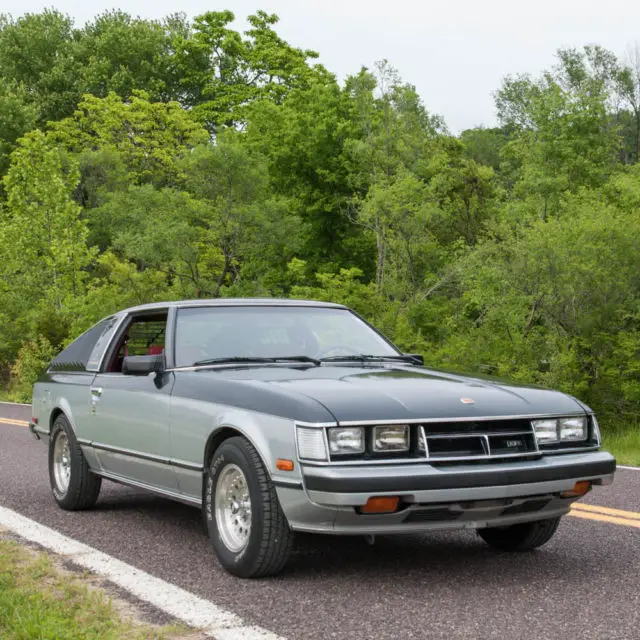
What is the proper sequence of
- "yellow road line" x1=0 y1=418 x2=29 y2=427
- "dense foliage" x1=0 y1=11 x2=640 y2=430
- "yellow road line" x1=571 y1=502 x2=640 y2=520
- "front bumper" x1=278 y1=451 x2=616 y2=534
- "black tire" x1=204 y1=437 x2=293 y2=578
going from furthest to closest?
"dense foliage" x1=0 y1=11 x2=640 y2=430 → "yellow road line" x1=0 y1=418 x2=29 y2=427 → "yellow road line" x1=571 y1=502 x2=640 y2=520 → "black tire" x1=204 y1=437 x2=293 y2=578 → "front bumper" x1=278 y1=451 x2=616 y2=534

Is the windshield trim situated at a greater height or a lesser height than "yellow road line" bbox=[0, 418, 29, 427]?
greater

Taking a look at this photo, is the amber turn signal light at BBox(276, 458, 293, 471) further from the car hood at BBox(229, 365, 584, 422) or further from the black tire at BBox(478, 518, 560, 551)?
the black tire at BBox(478, 518, 560, 551)

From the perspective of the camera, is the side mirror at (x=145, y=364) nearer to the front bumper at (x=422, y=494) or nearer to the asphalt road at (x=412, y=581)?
the asphalt road at (x=412, y=581)

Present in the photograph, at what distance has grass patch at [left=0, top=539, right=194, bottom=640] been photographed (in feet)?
13.2

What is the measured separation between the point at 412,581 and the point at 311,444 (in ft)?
3.01

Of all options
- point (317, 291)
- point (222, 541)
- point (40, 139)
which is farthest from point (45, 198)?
point (222, 541)

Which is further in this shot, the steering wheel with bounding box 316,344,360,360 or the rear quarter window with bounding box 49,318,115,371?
the rear quarter window with bounding box 49,318,115,371

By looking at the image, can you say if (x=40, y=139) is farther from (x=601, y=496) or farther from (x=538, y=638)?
(x=538, y=638)

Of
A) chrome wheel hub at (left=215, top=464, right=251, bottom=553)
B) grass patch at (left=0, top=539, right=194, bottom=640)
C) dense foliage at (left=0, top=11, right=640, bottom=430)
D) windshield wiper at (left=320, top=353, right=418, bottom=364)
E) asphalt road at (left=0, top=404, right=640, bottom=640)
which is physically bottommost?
asphalt road at (left=0, top=404, right=640, bottom=640)

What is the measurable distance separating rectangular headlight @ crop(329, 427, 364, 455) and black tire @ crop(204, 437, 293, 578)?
0.47 meters

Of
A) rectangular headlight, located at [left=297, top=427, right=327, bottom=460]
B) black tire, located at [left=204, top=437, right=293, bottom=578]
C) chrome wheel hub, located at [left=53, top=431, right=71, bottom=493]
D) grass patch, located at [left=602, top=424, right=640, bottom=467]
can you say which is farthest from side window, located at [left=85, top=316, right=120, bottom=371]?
grass patch, located at [left=602, top=424, right=640, bottom=467]

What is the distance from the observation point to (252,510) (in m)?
5.04

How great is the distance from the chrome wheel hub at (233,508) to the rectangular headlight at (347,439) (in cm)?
64

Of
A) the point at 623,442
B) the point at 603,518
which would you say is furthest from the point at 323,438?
the point at 623,442
